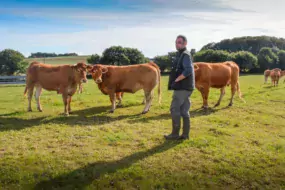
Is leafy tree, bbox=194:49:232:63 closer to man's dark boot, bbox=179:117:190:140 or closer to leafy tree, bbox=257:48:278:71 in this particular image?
leafy tree, bbox=257:48:278:71

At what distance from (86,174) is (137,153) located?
1542 millimetres

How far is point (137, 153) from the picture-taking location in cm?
718

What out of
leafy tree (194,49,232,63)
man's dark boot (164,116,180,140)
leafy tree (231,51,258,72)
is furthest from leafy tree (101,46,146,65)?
man's dark boot (164,116,180,140)

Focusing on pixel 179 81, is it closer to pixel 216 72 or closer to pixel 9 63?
pixel 216 72

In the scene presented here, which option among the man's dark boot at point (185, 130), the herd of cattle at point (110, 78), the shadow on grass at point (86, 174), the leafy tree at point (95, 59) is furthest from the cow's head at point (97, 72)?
the leafy tree at point (95, 59)

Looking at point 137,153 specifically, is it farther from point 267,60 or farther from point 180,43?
point 267,60

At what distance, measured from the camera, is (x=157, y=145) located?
7.79 meters

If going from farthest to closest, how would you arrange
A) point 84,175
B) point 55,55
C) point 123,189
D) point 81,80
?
point 55,55
point 81,80
point 84,175
point 123,189

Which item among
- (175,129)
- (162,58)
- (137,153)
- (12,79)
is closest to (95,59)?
(162,58)

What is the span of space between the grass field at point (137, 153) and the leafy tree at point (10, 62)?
4578 cm

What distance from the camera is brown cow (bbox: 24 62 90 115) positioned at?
37.8ft

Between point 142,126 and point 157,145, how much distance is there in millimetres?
2111

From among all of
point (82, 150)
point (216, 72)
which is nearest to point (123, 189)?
point (82, 150)

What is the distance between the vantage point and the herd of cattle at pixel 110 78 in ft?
38.2
